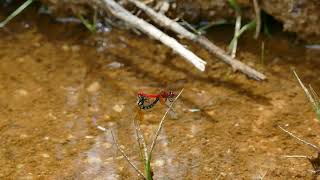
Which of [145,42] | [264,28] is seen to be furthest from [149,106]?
[264,28]

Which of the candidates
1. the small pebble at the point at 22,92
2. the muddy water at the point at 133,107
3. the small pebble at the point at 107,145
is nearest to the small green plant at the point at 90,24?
the muddy water at the point at 133,107

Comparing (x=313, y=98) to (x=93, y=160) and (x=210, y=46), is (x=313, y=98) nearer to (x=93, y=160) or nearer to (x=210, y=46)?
(x=210, y=46)

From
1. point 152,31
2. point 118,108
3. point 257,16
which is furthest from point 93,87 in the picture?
point 257,16

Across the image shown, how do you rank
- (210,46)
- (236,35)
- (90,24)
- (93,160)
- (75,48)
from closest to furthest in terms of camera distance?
(93,160) < (210,46) < (236,35) < (75,48) < (90,24)

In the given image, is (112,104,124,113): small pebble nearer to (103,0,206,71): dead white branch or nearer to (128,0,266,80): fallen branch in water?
(103,0,206,71): dead white branch

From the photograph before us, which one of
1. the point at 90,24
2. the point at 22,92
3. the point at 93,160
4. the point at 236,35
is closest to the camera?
the point at 93,160

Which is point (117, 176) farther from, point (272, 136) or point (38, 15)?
point (38, 15)
